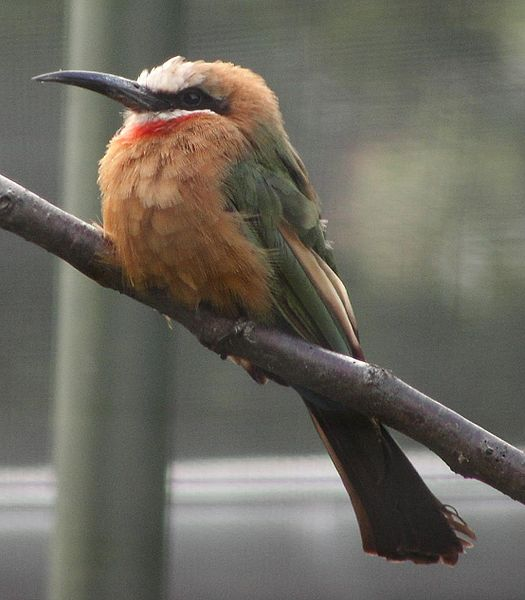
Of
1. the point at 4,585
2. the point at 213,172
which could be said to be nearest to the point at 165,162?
the point at 213,172

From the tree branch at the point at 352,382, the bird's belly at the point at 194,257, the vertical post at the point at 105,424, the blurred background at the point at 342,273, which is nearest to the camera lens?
the tree branch at the point at 352,382

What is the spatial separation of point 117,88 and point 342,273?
465mm

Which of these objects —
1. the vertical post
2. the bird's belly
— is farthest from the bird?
the vertical post

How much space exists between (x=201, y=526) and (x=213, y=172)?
617 millimetres

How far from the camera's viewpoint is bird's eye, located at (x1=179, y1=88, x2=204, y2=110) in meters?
1.18

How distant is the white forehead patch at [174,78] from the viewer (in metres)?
1.18

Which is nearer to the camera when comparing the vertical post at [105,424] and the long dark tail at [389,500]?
the long dark tail at [389,500]

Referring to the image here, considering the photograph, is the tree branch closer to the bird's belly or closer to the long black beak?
the bird's belly

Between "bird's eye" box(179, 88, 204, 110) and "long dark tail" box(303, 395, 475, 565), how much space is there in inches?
14.1

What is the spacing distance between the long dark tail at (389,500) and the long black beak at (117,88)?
0.38 m

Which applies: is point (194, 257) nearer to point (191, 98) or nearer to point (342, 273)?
point (191, 98)

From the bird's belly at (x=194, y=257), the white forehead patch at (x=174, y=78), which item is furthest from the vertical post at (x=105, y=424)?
the bird's belly at (x=194, y=257)

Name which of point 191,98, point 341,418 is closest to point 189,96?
point 191,98

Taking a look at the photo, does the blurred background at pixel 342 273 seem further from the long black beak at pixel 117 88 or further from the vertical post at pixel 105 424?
the long black beak at pixel 117 88
